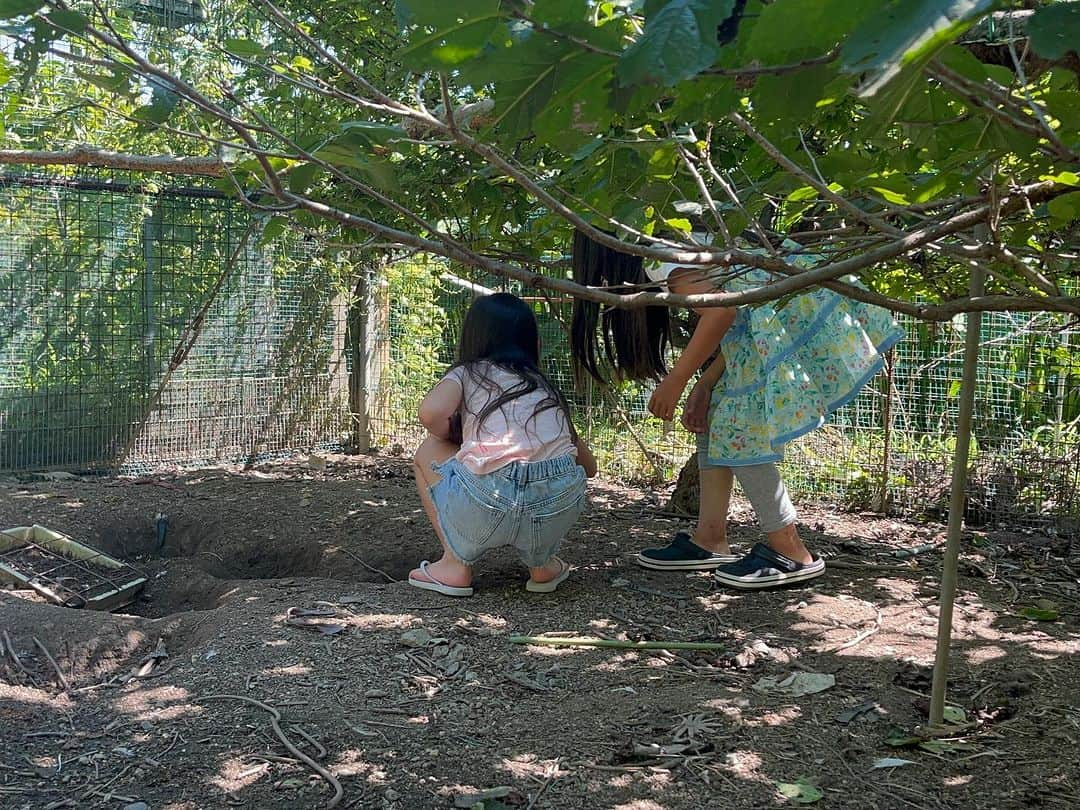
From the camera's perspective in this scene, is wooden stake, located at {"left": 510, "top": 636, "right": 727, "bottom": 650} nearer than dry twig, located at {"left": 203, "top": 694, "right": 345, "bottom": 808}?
No

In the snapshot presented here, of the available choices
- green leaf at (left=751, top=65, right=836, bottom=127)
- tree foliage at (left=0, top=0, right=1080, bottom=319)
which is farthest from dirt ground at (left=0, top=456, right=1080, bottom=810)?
green leaf at (left=751, top=65, right=836, bottom=127)

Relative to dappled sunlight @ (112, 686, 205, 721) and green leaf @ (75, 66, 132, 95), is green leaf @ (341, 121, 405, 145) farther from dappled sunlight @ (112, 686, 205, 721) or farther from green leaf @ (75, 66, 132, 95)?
dappled sunlight @ (112, 686, 205, 721)

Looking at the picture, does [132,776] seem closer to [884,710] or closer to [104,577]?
[884,710]

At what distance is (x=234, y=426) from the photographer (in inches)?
299

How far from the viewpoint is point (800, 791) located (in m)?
2.21

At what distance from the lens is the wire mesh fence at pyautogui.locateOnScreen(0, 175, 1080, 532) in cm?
584

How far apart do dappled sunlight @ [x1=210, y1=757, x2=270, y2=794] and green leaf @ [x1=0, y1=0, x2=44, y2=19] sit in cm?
174

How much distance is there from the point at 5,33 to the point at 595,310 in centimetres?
291

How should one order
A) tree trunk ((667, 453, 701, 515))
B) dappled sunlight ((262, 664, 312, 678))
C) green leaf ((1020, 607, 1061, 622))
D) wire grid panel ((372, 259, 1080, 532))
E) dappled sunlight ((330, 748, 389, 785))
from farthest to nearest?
wire grid panel ((372, 259, 1080, 532))
tree trunk ((667, 453, 701, 515))
green leaf ((1020, 607, 1061, 622))
dappled sunlight ((262, 664, 312, 678))
dappled sunlight ((330, 748, 389, 785))

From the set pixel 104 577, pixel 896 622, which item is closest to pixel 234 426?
pixel 104 577

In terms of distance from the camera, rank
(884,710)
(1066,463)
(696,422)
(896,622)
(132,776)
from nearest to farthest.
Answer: (132,776) < (884,710) < (896,622) < (696,422) < (1066,463)

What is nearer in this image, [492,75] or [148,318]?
[492,75]

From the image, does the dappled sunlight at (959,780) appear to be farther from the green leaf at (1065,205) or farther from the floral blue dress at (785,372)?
the floral blue dress at (785,372)

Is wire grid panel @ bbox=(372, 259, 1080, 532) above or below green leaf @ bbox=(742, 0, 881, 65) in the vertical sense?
below
